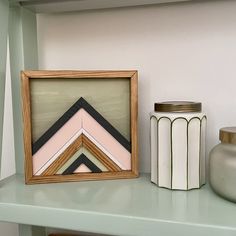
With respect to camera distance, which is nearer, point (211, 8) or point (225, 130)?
point (225, 130)

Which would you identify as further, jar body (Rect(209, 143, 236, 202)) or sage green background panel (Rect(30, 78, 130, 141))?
sage green background panel (Rect(30, 78, 130, 141))

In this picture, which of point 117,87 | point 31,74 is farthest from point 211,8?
point 31,74

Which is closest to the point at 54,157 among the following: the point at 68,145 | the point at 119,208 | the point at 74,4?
the point at 68,145

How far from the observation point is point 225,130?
1.47 feet

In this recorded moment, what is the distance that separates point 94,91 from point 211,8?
10.0 inches

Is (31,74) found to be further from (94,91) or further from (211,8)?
(211,8)

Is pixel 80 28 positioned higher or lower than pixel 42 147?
higher

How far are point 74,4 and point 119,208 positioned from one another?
358mm

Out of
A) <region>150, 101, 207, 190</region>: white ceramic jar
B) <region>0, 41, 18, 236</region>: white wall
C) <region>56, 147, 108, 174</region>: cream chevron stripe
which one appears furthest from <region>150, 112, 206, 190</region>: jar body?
<region>0, 41, 18, 236</region>: white wall

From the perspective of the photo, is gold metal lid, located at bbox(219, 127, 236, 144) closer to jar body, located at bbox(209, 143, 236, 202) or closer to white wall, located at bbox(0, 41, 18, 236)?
jar body, located at bbox(209, 143, 236, 202)

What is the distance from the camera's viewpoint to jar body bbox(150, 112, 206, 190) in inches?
18.9

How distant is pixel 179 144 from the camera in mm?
481

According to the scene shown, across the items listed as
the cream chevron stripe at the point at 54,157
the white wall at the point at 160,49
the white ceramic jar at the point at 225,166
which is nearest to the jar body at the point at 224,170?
the white ceramic jar at the point at 225,166

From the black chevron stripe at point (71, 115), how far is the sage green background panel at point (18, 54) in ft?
0.23
